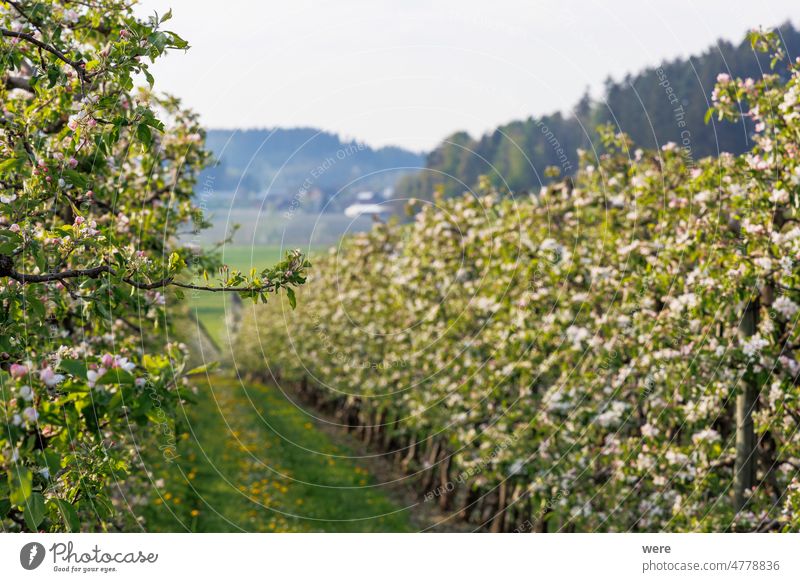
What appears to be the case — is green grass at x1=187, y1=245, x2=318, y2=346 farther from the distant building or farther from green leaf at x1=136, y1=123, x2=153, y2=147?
the distant building

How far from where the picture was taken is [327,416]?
31.3m

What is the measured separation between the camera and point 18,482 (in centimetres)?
296

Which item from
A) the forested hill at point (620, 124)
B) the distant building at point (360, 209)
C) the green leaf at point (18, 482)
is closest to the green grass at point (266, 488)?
the distant building at point (360, 209)

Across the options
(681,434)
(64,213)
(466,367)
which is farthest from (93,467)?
(466,367)

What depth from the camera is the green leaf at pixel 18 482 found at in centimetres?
283

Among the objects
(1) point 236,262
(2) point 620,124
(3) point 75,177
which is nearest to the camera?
(3) point 75,177

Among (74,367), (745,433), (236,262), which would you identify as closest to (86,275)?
(74,367)

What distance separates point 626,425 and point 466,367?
368 centimetres
